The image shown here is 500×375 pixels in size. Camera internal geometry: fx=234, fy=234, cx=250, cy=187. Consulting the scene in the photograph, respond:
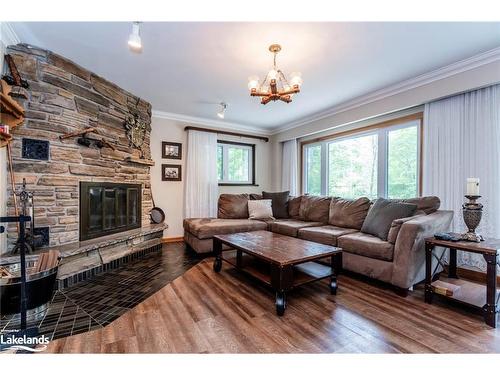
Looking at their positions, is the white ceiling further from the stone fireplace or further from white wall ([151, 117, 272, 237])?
white wall ([151, 117, 272, 237])

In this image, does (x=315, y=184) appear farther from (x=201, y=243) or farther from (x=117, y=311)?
(x=117, y=311)

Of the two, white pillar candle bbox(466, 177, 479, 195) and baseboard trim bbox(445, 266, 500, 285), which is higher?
white pillar candle bbox(466, 177, 479, 195)

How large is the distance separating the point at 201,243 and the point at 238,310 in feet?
5.32

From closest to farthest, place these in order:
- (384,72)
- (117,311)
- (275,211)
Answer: (117,311) → (384,72) → (275,211)

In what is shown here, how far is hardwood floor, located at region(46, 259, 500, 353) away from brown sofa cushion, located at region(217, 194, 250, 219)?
1.96 meters

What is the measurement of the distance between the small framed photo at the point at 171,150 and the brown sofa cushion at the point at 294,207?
230 centimetres

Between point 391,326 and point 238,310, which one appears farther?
point 238,310

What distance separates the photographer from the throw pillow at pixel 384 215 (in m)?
2.57

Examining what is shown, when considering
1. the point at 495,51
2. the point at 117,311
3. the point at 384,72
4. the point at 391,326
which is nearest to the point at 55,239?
the point at 117,311

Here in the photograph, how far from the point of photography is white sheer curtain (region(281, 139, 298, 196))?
16.7ft

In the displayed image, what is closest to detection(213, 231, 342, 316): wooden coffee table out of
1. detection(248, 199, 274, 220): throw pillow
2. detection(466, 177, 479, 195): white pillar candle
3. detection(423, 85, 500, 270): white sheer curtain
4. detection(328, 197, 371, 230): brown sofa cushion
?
detection(328, 197, 371, 230): brown sofa cushion

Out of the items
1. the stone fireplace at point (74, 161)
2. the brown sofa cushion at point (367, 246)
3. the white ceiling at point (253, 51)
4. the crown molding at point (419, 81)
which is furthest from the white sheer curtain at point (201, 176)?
the brown sofa cushion at point (367, 246)

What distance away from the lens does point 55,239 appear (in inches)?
95.3

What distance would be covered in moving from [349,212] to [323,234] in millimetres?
657
